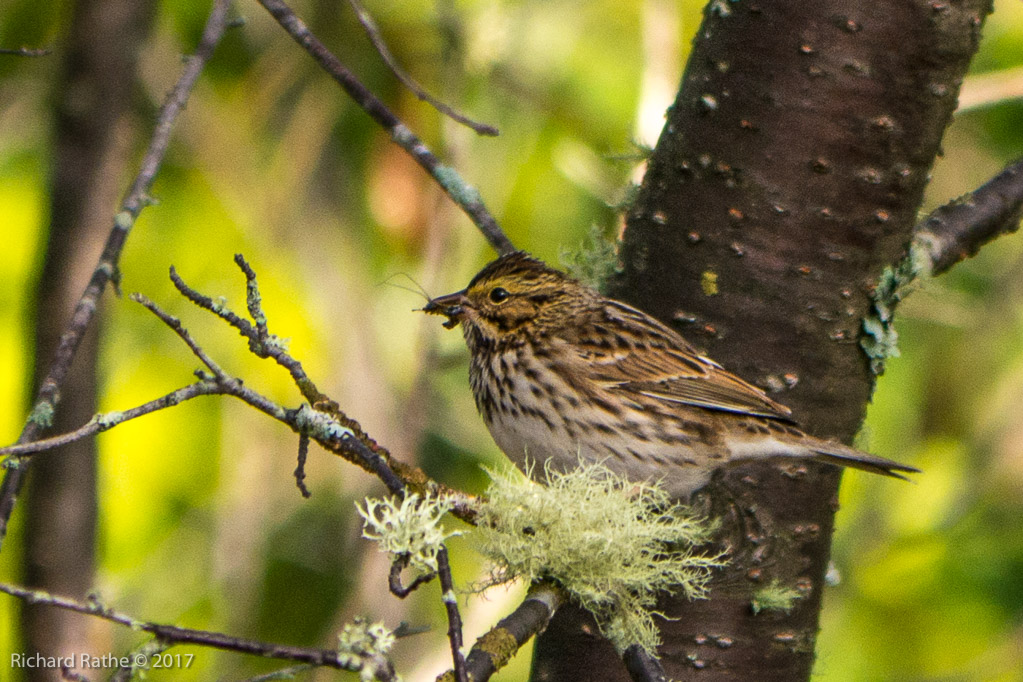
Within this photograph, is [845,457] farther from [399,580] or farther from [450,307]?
[399,580]

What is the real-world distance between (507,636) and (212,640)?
0.54m

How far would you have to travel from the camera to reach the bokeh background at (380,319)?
4.55 meters

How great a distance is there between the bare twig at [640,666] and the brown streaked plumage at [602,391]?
981 millimetres

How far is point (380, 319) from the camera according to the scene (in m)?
5.65

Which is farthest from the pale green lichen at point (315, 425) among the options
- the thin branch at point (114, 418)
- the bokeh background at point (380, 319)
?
the bokeh background at point (380, 319)

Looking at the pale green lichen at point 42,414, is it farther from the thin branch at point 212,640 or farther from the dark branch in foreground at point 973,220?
the dark branch in foreground at point 973,220

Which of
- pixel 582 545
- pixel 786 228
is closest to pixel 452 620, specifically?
pixel 582 545

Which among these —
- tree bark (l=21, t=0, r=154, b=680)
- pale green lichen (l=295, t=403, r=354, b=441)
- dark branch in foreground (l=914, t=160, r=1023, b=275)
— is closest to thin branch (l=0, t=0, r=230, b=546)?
pale green lichen (l=295, t=403, r=354, b=441)

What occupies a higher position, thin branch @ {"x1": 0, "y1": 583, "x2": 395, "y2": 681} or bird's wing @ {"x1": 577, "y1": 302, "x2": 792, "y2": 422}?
bird's wing @ {"x1": 577, "y1": 302, "x2": 792, "y2": 422}

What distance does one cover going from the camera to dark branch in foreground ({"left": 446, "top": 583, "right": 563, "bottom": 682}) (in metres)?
1.56

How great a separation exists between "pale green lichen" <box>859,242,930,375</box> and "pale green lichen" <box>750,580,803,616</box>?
55 cm

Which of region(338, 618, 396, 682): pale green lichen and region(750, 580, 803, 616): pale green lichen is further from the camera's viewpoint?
region(750, 580, 803, 616): pale green lichen

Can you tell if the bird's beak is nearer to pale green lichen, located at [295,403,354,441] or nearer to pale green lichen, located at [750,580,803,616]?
pale green lichen, located at [750,580,803,616]

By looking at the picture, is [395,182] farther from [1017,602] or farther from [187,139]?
[1017,602]
